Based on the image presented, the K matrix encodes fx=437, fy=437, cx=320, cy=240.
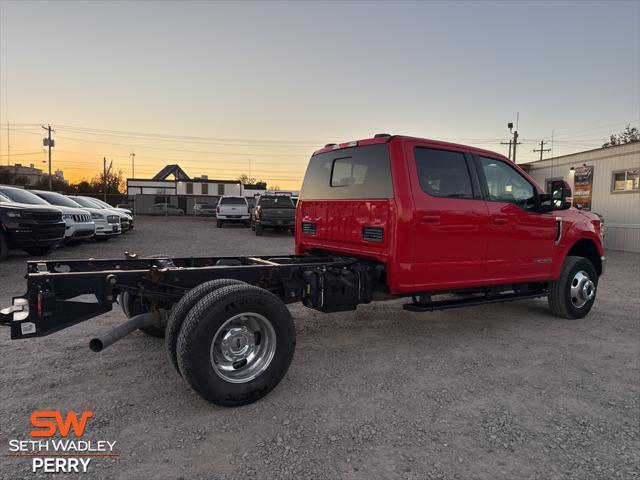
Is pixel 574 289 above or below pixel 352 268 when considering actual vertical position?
below

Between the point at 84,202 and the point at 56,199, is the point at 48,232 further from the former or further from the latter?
the point at 84,202

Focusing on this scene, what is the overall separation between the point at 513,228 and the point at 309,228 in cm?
244

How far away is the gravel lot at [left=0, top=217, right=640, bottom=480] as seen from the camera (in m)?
2.57

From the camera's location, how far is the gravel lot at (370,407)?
2574 mm

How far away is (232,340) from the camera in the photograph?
332 centimetres

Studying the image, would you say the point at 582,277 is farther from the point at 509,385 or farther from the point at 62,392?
the point at 62,392

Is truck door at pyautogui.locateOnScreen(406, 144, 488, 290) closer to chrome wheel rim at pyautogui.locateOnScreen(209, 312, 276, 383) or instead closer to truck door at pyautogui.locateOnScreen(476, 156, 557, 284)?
truck door at pyautogui.locateOnScreen(476, 156, 557, 284)

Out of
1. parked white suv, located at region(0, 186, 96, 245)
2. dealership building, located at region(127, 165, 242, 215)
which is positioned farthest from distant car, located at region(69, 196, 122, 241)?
dealership building, located at region(127, 165, 242, 215)

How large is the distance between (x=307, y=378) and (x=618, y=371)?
2982 millimetres

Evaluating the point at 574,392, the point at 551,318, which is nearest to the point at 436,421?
the point at 574,392

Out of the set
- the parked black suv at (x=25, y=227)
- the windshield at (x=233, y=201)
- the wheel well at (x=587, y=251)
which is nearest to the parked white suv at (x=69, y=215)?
the parked black suv at (x=25, y=227)

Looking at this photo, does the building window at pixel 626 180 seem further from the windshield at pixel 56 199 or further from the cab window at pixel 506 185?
the windshield at pixel 56 199

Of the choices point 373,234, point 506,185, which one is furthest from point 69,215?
point 506,185

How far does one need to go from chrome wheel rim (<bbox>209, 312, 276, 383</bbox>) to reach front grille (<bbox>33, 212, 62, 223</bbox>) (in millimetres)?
8323
